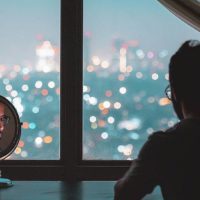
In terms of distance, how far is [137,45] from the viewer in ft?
8.62

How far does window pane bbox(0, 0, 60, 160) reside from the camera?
8.63ft

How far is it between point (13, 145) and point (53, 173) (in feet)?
2.23

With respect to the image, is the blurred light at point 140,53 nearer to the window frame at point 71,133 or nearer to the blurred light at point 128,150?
the window frame at point 71,133

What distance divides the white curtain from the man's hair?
1441mm

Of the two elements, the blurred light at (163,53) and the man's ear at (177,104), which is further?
the blurred light at (163,53)

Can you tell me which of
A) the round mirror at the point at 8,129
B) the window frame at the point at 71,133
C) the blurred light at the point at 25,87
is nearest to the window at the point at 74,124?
the window frame at the point at 71,133

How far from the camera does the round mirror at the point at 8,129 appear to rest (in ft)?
6.37

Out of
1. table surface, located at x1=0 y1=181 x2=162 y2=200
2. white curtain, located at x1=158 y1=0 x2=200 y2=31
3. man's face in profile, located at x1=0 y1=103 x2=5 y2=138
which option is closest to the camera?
Result: table surface, located at x1=0 y1=181 x2=162 y2=200

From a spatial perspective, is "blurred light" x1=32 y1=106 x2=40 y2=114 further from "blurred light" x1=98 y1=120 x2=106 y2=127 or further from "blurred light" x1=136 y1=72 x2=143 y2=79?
"blurred light" x1=136 y1=72 x2=143 y2=79

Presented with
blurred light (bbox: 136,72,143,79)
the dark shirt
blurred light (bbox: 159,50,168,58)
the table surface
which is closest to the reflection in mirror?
the table surface

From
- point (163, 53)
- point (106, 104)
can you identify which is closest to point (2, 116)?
point (106, 104)

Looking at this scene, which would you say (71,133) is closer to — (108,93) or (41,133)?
(41,133)

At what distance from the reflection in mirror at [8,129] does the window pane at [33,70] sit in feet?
2.17

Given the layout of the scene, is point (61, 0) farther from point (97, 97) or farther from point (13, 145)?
point (13, 145)
